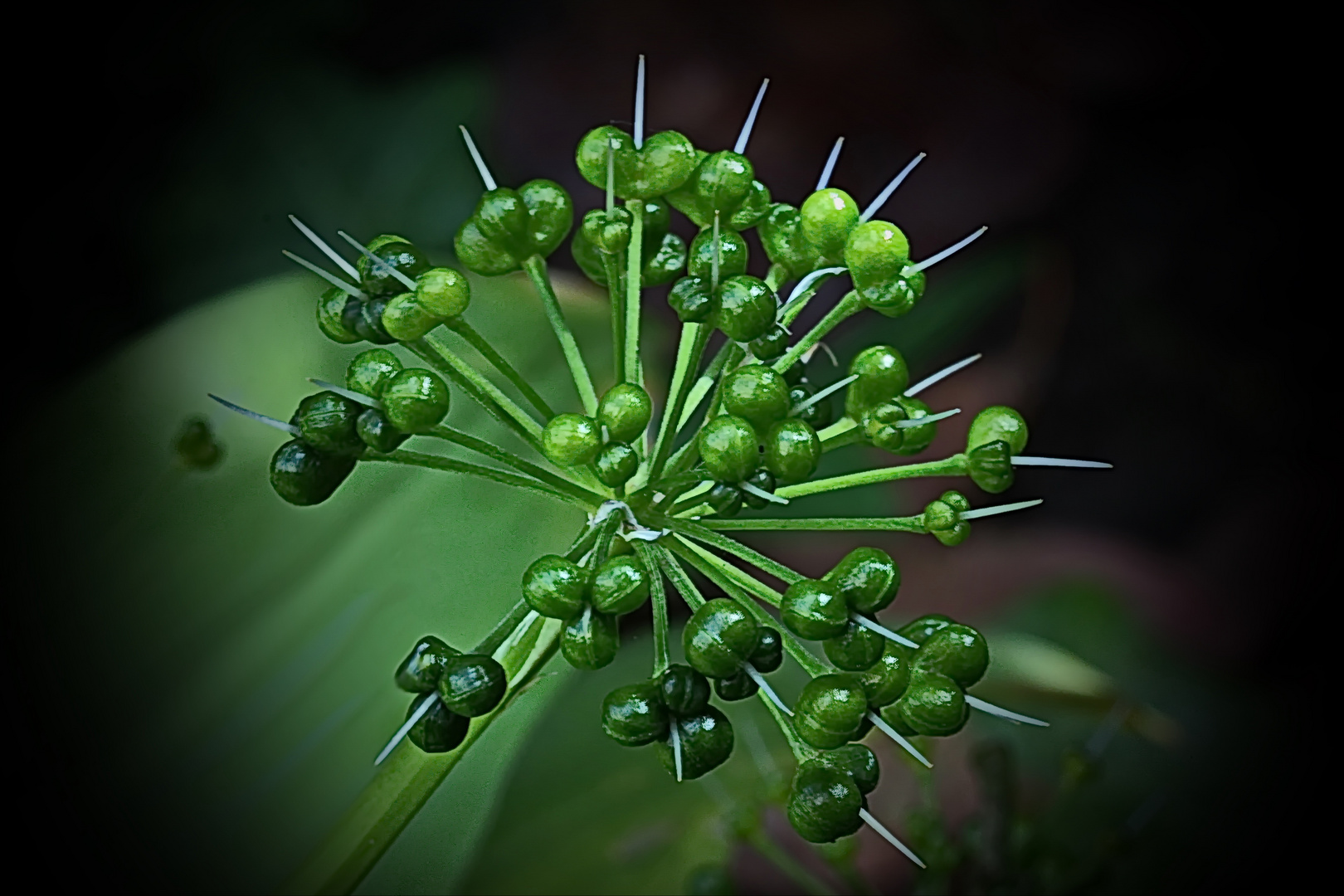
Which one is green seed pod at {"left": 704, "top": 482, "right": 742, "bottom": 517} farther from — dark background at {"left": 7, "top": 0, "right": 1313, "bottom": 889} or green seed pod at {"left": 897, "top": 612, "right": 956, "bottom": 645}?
dark background at {"left": 7, "top": 0, "right": 1313, "bottom": 889}

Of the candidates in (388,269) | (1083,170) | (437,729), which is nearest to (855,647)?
(437,729)

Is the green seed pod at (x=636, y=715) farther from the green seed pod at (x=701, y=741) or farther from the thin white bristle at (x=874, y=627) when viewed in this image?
the thin white bristle at (x=874, y=627)

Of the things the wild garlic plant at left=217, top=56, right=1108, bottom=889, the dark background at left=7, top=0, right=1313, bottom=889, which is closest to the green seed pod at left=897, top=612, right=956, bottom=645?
the wild garlic plant at left=217, top=56, right=1108, bottom=889

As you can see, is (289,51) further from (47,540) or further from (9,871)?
(9,871)

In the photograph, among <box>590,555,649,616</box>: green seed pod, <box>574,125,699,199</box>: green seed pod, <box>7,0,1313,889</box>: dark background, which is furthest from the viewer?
<box>7,0,1313,889</box>: dark background

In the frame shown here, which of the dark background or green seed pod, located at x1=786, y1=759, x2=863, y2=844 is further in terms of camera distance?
the dark background

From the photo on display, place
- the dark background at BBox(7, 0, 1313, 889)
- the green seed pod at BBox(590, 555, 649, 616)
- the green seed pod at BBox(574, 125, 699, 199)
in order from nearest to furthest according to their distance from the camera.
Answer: the green seed pod at BBox(590, 555, 649, 616) < the green seed pod at BBox(574, 125, 699, 199) < the dark background at BBox(7, 0, 1313, 889)

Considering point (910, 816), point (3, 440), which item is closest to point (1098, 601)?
Answer: point (910, 816)
